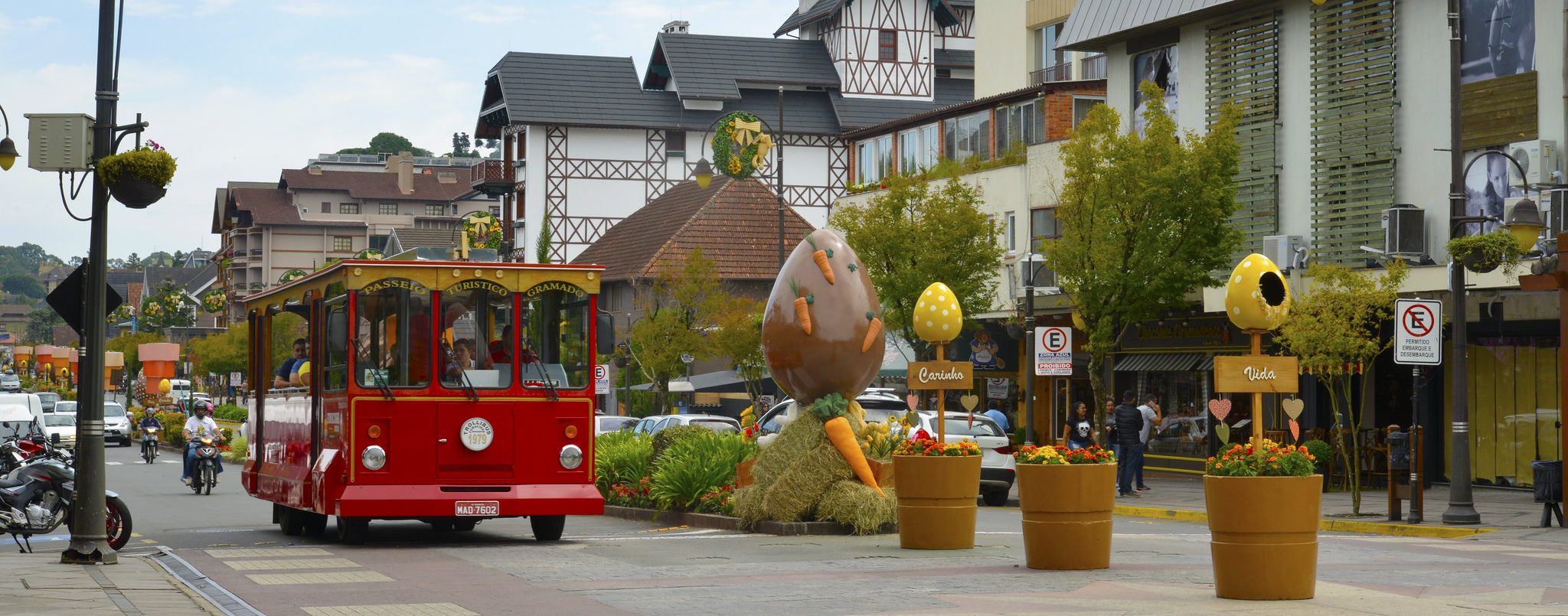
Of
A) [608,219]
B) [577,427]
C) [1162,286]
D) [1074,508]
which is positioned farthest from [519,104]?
[1074,508]

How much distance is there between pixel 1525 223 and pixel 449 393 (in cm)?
1240

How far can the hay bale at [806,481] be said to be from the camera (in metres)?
18.5

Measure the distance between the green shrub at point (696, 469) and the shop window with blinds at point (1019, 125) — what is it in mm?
19499

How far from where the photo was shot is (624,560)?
15.7m

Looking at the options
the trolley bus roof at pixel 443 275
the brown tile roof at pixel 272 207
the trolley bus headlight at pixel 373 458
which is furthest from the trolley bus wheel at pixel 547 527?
the brown tile roof at pixel 272 207

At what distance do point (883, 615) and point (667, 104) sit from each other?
61.0 meters

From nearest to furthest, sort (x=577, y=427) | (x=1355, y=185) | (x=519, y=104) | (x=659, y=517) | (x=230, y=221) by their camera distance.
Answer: (x=577, y=427)
(x=659, y=517)
(x=1355, y=185)
(x=519, y=104)
(x=230, y=221)

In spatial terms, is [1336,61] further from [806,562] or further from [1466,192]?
[806,562]

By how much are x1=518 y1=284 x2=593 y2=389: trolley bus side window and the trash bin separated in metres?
11.5

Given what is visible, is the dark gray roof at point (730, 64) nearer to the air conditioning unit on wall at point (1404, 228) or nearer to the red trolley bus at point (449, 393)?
the air conditioning unit on wall at point (1404, 228)

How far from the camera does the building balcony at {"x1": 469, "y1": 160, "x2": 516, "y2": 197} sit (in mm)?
70875

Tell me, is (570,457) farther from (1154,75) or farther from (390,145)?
(390,145)

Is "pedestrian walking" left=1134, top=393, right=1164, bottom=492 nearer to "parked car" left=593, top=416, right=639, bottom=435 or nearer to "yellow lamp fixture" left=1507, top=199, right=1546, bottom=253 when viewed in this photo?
"yellow lamp fixture" left=1507, top=199, right=1546, bottom=253

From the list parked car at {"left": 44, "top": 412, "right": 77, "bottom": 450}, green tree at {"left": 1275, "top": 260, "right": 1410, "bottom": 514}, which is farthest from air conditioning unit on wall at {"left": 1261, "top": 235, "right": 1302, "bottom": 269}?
parked car at {"left": 44, "top": 412, "right": 77, "bottom": 450}
